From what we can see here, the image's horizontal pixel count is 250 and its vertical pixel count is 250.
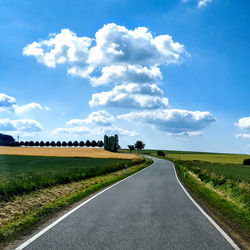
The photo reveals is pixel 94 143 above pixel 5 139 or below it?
above

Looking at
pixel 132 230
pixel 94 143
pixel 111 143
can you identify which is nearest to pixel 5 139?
pixel 94 143

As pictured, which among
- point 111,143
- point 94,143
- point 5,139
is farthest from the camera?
point 94,143

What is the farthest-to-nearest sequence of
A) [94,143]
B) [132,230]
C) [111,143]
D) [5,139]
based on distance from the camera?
[94,143] < [5,139] < [111,143] < [132,230]

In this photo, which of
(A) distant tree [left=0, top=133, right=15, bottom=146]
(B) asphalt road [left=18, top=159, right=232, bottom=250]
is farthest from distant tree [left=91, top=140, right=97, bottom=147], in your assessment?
(B) asphalt road [left=18, top=159, right=232, bottom=250]

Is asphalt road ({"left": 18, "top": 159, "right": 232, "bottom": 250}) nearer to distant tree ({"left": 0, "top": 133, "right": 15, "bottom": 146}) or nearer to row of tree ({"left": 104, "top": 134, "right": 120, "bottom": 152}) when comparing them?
row of tree ({"left": 104, "top": 134, "right": 120, "bottom": 152})

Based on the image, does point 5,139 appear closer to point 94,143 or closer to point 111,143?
point 94,143

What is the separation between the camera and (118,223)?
725cm

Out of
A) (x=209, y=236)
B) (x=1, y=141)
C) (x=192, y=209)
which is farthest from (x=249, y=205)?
(x=1, y=141)

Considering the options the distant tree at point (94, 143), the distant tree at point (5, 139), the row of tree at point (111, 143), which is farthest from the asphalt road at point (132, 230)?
the distant tree at point (94, 143)

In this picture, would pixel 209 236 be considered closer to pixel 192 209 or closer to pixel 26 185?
pixel 192 209

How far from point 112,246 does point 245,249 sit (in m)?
2.75

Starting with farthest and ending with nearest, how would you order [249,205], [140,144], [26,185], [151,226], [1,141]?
1. [140,144]
2. [1,141]
3. [26,185]
4. [249,205]
5. [151,226]

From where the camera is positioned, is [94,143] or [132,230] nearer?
[132,230]

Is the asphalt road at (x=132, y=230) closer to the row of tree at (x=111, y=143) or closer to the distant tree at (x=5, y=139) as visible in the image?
the row of tree at (x=111, y=143)
